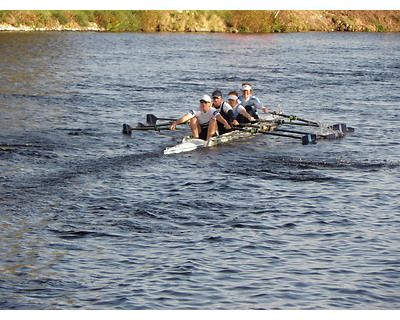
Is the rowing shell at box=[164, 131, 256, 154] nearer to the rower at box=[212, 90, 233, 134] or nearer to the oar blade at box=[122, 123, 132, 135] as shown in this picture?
the rower at box=[212, 90, 233, 134]

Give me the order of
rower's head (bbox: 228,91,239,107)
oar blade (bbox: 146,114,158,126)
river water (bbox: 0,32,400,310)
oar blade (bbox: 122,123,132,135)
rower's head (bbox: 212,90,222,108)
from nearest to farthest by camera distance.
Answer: river water (bbox: 0,32,400,310)
rower's head (bbox: 212,90,222,108)
rower's head (bbox: 228,91,239,107)
oar blade (bbox: 122,123,132,135)
oar blade (bbox: 146,114,158,126)

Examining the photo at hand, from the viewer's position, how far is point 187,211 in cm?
1507

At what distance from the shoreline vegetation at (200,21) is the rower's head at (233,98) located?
60007 millimetres

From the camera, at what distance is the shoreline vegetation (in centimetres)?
8269

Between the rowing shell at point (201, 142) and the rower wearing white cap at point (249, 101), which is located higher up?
the rower wearing white cap at point (249, 101)

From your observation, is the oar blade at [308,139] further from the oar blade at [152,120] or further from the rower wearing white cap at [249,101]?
the oar blade at [152,120]

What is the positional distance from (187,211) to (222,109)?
27.6 feet

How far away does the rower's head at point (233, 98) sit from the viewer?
938 inches

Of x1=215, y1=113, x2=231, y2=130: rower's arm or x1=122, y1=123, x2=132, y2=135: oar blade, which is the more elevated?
x1=215, y1=113, x2=231, y2=130: rower's arm

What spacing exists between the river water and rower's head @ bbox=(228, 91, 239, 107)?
157 centimetres

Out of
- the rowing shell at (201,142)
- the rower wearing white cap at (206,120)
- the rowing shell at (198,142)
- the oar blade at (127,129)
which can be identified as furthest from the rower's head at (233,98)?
the oar blade at (127,129)

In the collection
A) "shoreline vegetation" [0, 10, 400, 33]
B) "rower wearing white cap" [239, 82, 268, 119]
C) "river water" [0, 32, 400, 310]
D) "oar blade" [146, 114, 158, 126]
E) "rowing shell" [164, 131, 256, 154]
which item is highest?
"shoreline vegetation" [0, 10, 400, 33]

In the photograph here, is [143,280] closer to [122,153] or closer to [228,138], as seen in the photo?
[122,153]

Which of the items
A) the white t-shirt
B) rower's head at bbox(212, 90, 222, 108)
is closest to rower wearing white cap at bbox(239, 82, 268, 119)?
rower's head at bbox(212, 90, 222, 108)
